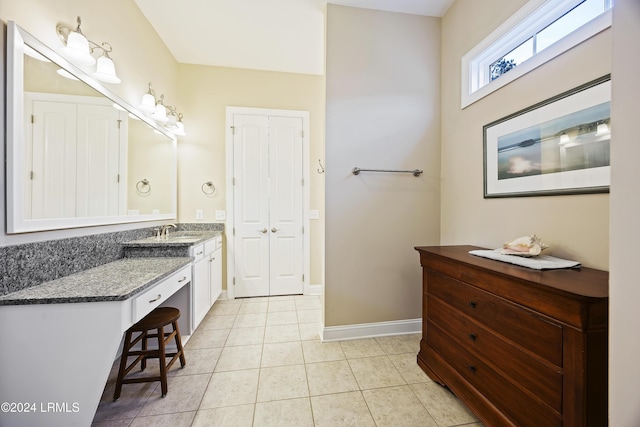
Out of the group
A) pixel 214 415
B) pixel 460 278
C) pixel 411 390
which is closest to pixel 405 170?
pixel 460 278

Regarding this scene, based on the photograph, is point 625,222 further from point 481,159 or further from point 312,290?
point 312,290

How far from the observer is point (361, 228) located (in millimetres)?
2219

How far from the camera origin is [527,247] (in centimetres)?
130

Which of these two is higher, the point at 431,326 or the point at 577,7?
the point at 577,7

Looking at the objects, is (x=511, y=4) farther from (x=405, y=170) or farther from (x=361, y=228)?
(x=361, y=228)

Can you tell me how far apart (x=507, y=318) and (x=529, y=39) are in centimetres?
178

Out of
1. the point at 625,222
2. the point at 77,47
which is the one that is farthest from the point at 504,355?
the point at 77,47

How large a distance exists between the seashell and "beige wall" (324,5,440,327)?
3.14 ft

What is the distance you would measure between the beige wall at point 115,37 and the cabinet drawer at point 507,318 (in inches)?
92.3

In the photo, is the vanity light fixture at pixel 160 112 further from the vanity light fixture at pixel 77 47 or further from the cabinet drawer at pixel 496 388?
the cabinet drawer at pixel 496 388

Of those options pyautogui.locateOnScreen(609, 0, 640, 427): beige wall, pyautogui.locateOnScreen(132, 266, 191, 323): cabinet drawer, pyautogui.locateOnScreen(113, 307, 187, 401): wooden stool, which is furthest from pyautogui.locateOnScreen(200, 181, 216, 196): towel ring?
pyautogui.locateOnScreen(609, 0, 640, 427): beige wall

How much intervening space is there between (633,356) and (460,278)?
92 cm

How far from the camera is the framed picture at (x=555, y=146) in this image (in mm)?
1129

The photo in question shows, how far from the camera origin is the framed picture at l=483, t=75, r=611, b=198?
3.70ft
